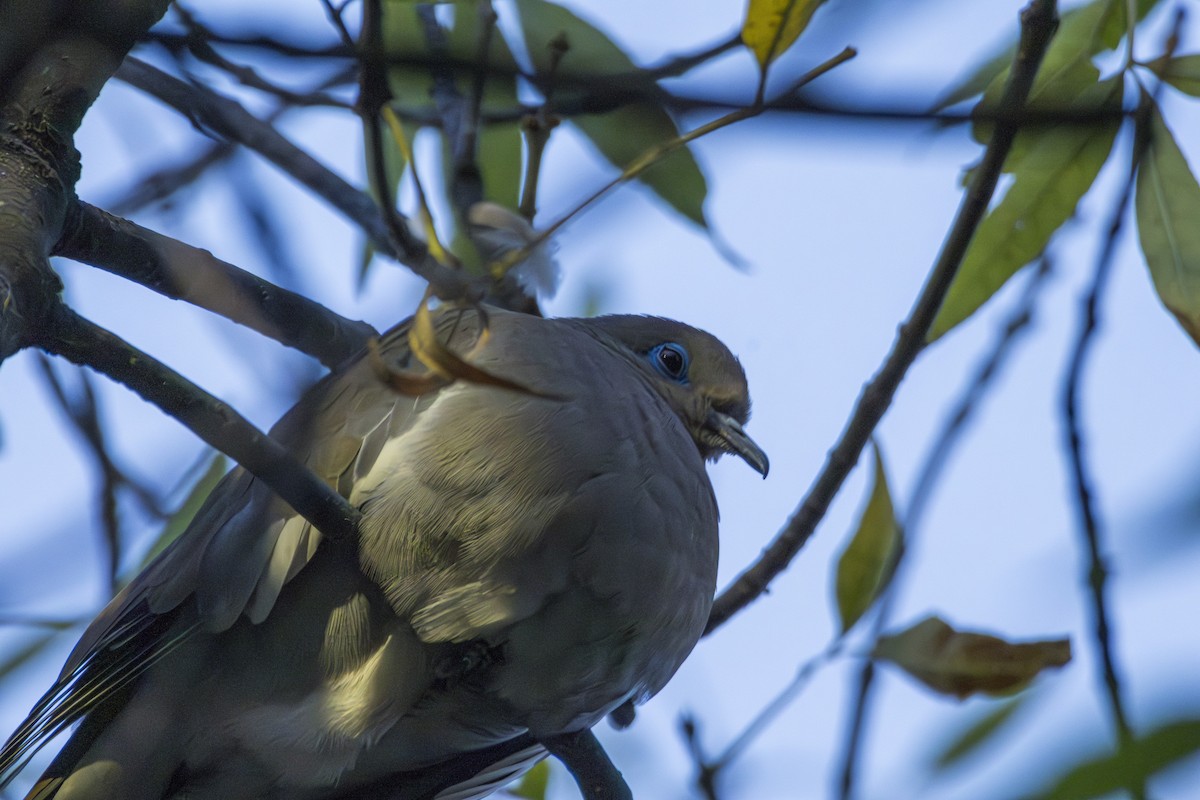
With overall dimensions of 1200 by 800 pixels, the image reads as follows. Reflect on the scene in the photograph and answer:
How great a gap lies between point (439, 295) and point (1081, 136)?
1.42 m

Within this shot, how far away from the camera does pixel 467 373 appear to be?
5.93 feet

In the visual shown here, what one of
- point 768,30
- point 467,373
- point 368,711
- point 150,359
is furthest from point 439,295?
point 368,711

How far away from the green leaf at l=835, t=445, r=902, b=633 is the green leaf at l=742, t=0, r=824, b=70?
1.04 meters

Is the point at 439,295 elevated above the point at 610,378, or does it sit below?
below

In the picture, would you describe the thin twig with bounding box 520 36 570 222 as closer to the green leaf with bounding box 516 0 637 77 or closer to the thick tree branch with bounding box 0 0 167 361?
the green leaf with bounding box 516 0 637 77

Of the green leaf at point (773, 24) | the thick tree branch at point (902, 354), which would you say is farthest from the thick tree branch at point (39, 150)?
the thick tree branch at point (902, 354)

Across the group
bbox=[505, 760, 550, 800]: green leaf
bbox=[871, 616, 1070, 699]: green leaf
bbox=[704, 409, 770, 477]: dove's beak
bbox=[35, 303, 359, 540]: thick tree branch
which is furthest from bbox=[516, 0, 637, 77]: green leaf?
bbox=[505, 760, 550, 800]: green leaf

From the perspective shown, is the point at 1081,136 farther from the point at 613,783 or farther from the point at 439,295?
the point at 613,783

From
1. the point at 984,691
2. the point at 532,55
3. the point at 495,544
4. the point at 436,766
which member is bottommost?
the point at 984,691

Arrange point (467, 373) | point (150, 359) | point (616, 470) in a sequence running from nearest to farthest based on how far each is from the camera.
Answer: point (467, 373) → point (150, 359) → point (616, 470)

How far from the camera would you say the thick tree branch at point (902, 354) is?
2.13 m

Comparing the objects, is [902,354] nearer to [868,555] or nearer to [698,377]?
[868,555]

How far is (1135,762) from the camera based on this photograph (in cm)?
92

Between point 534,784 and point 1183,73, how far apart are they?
86.8 inches
